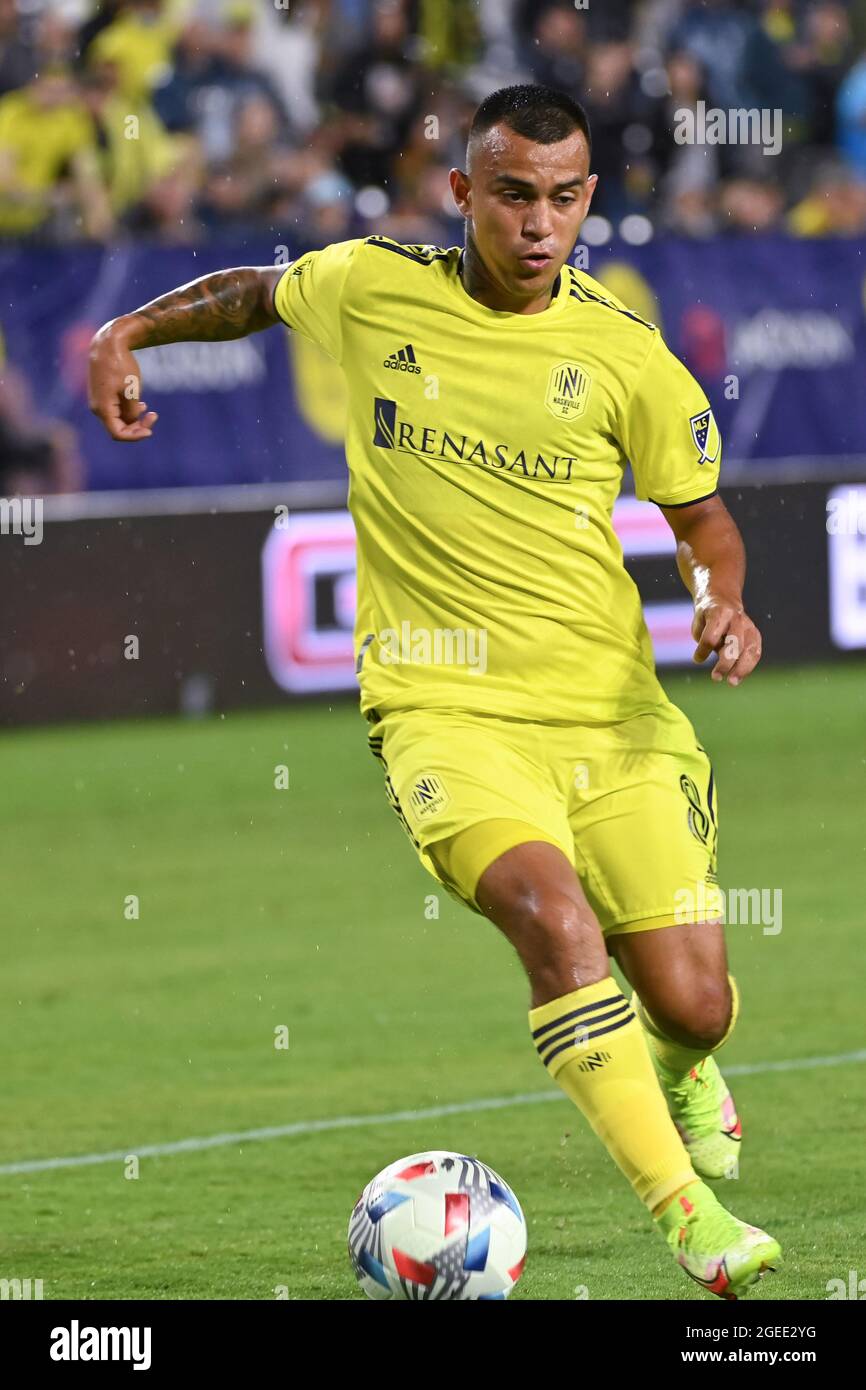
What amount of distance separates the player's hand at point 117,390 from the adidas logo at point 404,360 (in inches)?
20.5

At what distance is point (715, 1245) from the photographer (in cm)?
437

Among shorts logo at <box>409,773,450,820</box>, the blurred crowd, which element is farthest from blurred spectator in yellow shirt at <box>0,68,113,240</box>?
shorts logo at <box>409,773,450,820</box>

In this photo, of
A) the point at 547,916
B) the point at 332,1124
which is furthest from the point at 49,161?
the point at 547,916

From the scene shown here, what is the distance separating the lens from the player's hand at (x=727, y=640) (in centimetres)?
473

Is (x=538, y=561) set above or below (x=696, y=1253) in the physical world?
above

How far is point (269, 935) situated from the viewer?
29.6 ft

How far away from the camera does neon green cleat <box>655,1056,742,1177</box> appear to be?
5551 millimetres

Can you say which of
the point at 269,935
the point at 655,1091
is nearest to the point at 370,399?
the point at 655,1091

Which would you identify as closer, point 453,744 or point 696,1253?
point 696,1253

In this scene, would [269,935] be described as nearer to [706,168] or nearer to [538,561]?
[538,561]

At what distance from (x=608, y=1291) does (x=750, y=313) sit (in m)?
10.1

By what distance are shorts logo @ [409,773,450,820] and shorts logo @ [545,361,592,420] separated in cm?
81

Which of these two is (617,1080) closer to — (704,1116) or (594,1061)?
(594,1061)

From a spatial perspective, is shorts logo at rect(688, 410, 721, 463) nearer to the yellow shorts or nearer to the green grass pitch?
the yellow shorts
